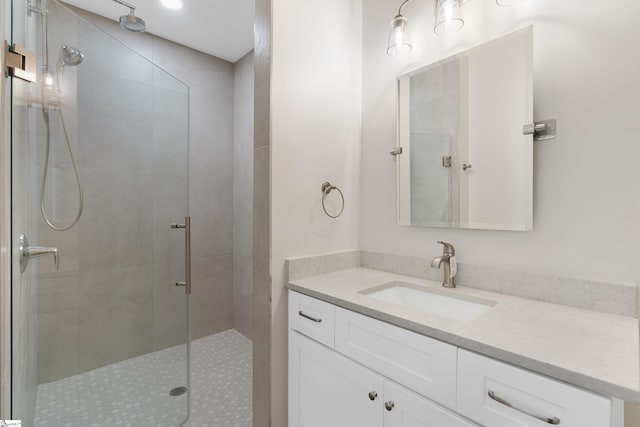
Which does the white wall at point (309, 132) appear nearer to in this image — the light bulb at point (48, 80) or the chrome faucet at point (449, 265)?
the chrome faucet at point (449, 265)

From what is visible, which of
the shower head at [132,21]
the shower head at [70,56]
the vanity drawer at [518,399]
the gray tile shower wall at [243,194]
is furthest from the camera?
the gray tile shower wall at [243,194]

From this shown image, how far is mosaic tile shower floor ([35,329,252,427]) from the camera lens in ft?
4.51

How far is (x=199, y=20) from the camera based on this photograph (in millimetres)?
2158

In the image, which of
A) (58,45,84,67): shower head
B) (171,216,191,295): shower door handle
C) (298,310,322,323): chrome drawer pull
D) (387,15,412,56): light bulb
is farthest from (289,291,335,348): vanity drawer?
(58,45,84,67): shower head

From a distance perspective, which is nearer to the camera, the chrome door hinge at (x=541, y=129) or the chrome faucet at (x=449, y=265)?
the chrome door hinge at (x=541, y=129)

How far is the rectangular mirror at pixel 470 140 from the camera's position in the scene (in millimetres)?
1134

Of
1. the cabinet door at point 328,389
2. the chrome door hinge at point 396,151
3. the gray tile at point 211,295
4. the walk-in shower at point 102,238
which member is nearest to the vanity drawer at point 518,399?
the cabinet door at point 328,389

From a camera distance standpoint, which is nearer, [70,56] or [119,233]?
[70,56]

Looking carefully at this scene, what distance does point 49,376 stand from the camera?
140cm

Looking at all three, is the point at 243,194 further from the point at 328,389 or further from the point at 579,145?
the point at 579,145

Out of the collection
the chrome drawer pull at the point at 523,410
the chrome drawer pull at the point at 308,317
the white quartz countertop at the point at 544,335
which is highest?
the white quartz countertop at the point at 544,335

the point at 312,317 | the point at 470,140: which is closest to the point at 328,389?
the point at 312,317

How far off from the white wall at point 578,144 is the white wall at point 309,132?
1.90 ft

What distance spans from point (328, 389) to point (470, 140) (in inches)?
48.1
